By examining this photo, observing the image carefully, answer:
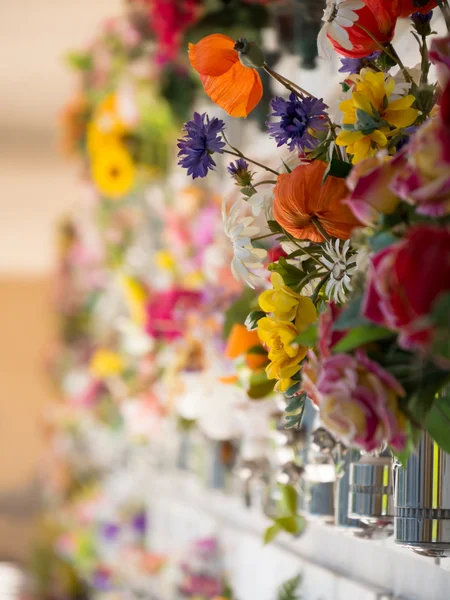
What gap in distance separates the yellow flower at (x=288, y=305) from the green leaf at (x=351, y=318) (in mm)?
119

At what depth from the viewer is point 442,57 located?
1.47ft

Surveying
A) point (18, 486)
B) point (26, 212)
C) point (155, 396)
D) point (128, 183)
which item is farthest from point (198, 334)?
point (18, 486)

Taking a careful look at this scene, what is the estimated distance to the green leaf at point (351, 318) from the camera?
17.3 inches

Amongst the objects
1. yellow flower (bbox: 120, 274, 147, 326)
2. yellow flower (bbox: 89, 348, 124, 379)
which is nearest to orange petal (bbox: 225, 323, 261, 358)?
yellow flower (bbox: 120, 274, 147, 326)

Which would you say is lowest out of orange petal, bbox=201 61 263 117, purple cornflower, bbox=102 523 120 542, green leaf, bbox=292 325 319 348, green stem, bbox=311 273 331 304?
purple cornflower, bbox=102 523 120 542

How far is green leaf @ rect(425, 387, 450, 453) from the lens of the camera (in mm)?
499

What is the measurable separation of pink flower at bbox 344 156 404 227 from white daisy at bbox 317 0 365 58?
14 centimetres

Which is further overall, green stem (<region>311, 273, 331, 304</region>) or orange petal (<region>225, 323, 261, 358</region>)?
orange petal (<region>225, 323, 261, 358</region>)

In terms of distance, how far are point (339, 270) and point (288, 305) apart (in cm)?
4

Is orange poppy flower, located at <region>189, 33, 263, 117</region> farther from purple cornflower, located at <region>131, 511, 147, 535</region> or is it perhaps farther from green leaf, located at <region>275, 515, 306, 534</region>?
purple cornflower, located at <region>131, 511, 147, 535</region>

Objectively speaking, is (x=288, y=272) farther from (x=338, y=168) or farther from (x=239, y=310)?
(x=239, y=310)

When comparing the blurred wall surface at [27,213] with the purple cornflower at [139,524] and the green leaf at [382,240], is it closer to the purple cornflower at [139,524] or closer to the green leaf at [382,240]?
the purple cornflower at [139,524]

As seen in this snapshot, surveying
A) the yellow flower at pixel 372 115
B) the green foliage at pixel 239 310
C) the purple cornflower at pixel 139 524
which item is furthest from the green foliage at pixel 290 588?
the purple cornflower at pixel 139 524

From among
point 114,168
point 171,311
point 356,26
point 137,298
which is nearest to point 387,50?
point 356,26
